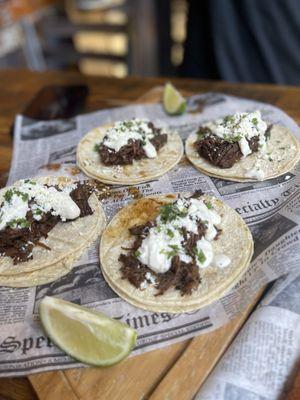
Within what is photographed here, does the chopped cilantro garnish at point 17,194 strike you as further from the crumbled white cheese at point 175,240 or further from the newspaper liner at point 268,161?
the newspaper liner at point 268,161

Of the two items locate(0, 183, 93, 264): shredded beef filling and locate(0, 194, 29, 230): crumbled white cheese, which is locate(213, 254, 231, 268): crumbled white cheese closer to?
locate(0, 183, 93, 264): shredded beef filling

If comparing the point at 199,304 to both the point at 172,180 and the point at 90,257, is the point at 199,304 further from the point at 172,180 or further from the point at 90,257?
the point at 172,180

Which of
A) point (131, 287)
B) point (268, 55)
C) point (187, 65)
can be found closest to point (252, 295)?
point (131, 287)

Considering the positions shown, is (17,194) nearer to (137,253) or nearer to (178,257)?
(137,253)

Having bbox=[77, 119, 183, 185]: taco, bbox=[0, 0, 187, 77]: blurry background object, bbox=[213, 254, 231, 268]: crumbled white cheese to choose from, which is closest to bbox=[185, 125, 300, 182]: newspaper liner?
bbox=[77, 119, 183, 185]: taco

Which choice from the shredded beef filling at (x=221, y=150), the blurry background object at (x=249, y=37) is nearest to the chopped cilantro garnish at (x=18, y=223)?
the shredded beef filling at (x=221, y=150)

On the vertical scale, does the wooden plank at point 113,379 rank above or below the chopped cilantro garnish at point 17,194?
below

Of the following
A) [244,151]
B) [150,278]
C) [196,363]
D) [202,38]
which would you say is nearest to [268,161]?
[244,151]
